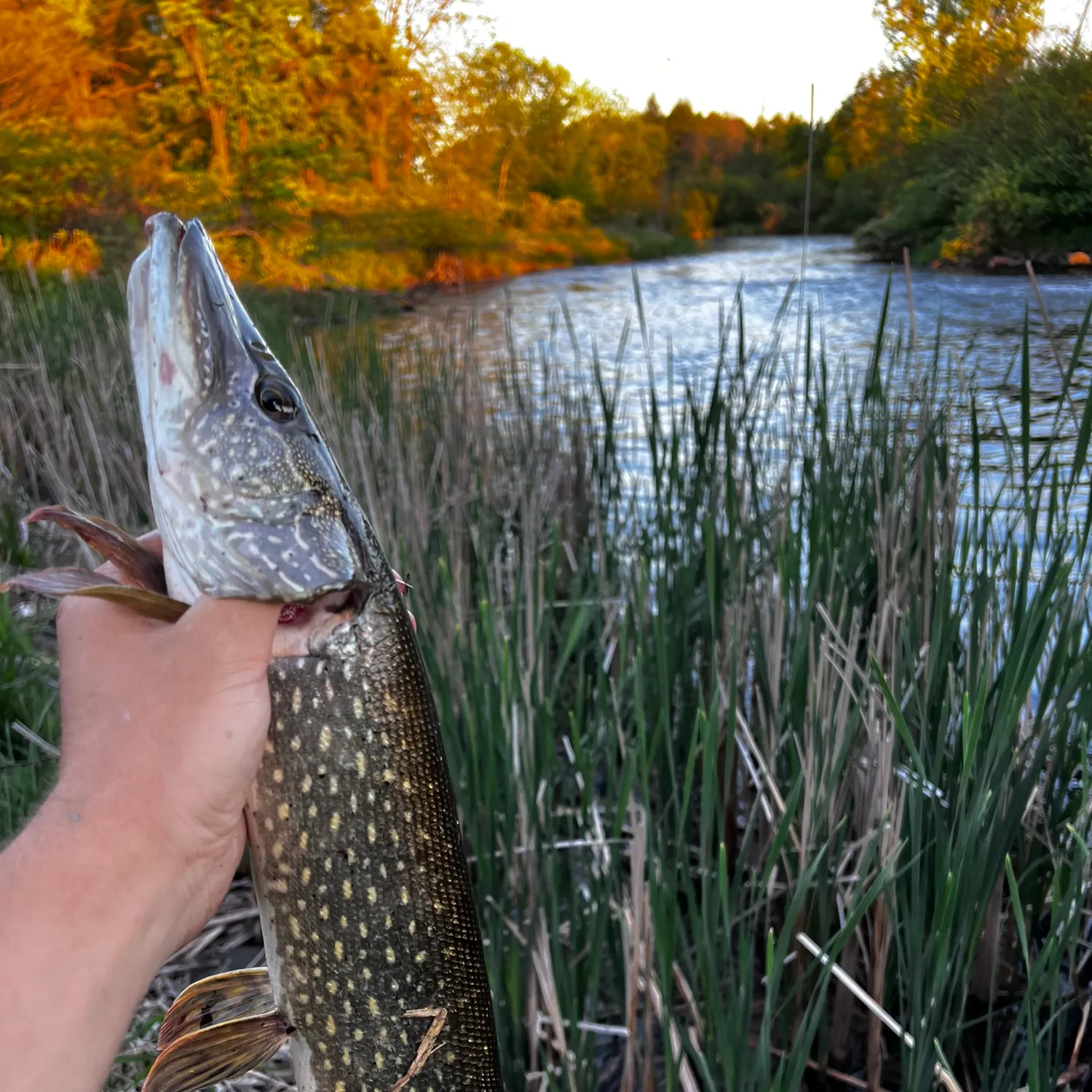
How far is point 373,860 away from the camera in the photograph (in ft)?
3.56

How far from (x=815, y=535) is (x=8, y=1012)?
5.02 feet

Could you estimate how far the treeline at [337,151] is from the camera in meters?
14.9

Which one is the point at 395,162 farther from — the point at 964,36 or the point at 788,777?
the point at 788,777

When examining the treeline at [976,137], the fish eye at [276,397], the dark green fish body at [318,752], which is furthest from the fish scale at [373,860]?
the treeline at [976,137]

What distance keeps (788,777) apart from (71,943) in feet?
4.09

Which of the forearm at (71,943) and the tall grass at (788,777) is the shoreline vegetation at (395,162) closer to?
the tall grass at (788,777)

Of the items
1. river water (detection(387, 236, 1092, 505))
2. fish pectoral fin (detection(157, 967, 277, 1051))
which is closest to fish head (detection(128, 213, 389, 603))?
fish pectoral fin (detection(157, 967, 277, 1051))

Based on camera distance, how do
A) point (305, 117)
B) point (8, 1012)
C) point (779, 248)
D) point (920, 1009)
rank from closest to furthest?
point (8, 1012) → point (920, 1009) → point (305, 117) → point (779, 248)

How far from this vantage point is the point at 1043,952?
110 centimetres

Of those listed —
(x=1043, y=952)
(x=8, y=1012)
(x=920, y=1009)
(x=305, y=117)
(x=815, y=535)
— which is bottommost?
(x=920, y=1009)

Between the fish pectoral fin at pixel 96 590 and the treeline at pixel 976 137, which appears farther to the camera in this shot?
the treeline at pixel 976 137

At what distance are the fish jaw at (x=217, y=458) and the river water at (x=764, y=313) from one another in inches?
76.5

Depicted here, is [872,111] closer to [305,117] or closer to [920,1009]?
[920,1009]

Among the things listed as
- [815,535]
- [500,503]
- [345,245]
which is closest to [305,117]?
[345,245]
